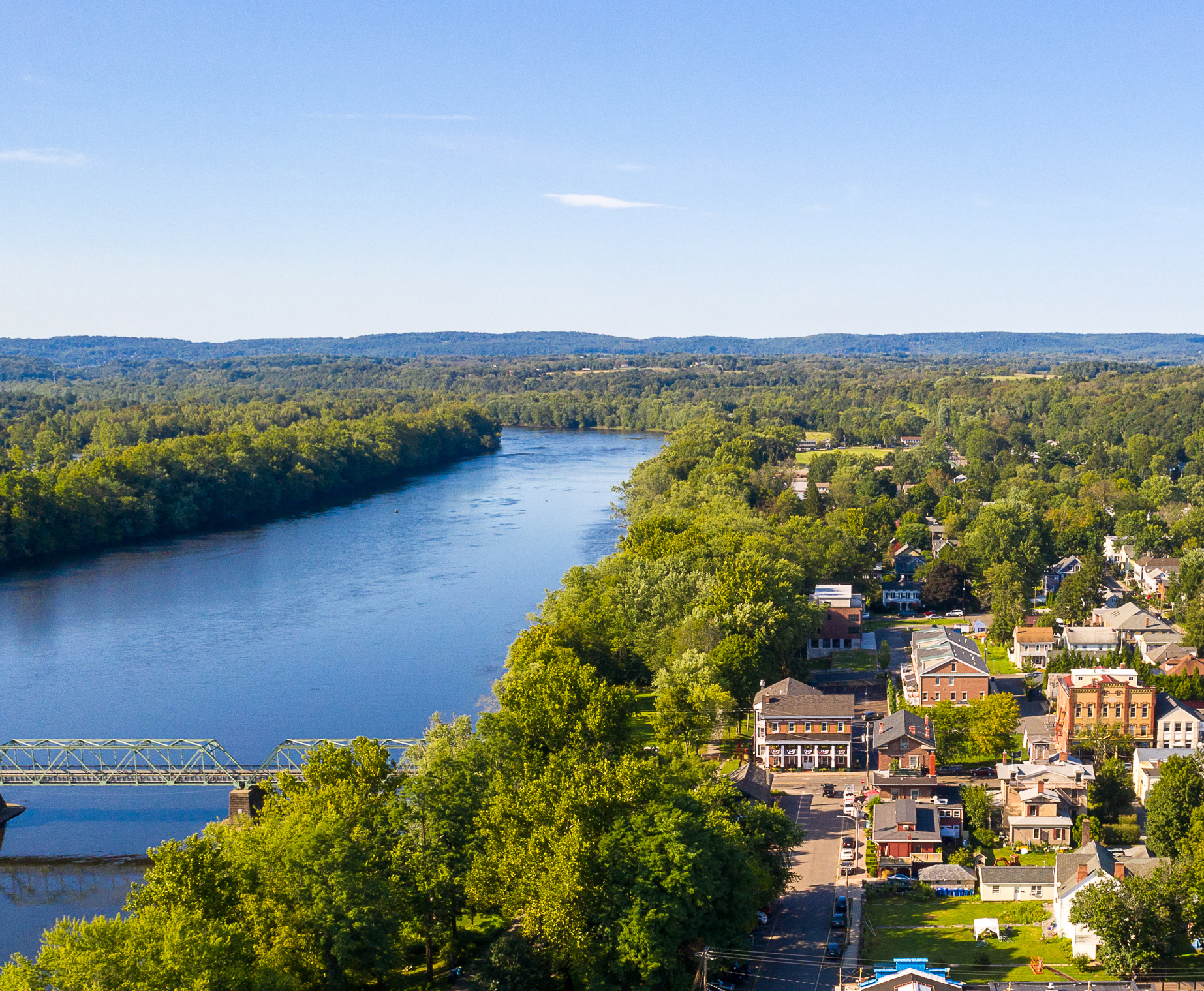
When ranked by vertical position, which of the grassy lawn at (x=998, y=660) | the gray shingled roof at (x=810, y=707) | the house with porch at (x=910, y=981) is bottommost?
the grassy lawn at (x=998, y=660)

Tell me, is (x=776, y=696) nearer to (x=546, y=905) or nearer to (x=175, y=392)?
(x=546, y=905)

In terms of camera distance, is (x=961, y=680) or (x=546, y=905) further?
(x=961, y=680)

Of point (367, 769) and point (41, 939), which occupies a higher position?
point (367, 769)

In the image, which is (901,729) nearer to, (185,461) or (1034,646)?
(1034,646)

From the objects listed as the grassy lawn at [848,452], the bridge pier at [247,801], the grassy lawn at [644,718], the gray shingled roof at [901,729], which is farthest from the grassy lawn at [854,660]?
the grassy lawn at [848,452]

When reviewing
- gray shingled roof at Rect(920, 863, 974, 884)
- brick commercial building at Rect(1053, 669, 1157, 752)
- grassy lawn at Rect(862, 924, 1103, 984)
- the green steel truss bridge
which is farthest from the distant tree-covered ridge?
grassy lawn at Rect(862, 924, 1103, 984)

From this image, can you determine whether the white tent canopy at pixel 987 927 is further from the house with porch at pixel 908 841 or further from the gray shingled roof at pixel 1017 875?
the house with porch at pixel 908 841

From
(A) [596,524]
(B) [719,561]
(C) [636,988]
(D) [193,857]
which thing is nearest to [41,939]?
(D) [193,857]
